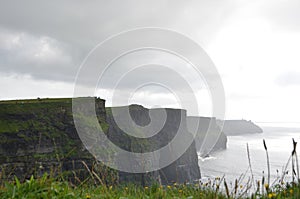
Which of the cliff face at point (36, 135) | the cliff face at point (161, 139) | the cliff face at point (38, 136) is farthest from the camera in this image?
the cliff face at point (161, 139)

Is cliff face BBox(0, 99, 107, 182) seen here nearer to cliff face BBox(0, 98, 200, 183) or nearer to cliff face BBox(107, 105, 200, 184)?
cliff face BBox(0, 98, 200, 183)

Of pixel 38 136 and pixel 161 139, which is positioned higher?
pixel 38 136

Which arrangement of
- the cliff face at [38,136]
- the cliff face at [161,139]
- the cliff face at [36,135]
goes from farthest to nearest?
1. the cliff face at [161,139]
2. the cliff face at [36,135]
3. the cliff face at [38,136]

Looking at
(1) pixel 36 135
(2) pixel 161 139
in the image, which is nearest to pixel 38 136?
(1) pixel 36 135

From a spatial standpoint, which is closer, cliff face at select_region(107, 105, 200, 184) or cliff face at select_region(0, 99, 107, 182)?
cliff face at select_region(0, 99, 107, 182)

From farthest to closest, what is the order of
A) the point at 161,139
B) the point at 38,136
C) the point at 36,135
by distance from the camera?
the point at 161,139, the point at 36,135, the point at 38,136

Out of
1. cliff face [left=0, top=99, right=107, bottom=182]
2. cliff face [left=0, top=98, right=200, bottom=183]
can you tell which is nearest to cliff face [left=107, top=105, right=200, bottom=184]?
cliff face [left=0, top=98, right=200, bottom=183]

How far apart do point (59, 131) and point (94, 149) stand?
939 cm

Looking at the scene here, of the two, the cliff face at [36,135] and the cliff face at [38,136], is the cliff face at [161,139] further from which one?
the cliff face at [36,135]

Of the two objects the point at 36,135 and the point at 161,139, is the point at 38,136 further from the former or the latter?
the point at 161,139

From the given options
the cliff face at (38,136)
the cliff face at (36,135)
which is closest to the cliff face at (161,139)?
the cliff face at (38,136)

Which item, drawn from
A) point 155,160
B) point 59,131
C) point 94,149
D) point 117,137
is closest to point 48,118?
point 59,131

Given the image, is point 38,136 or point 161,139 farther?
point 161,139

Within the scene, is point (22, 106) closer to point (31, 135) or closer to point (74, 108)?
point (31, 135)
